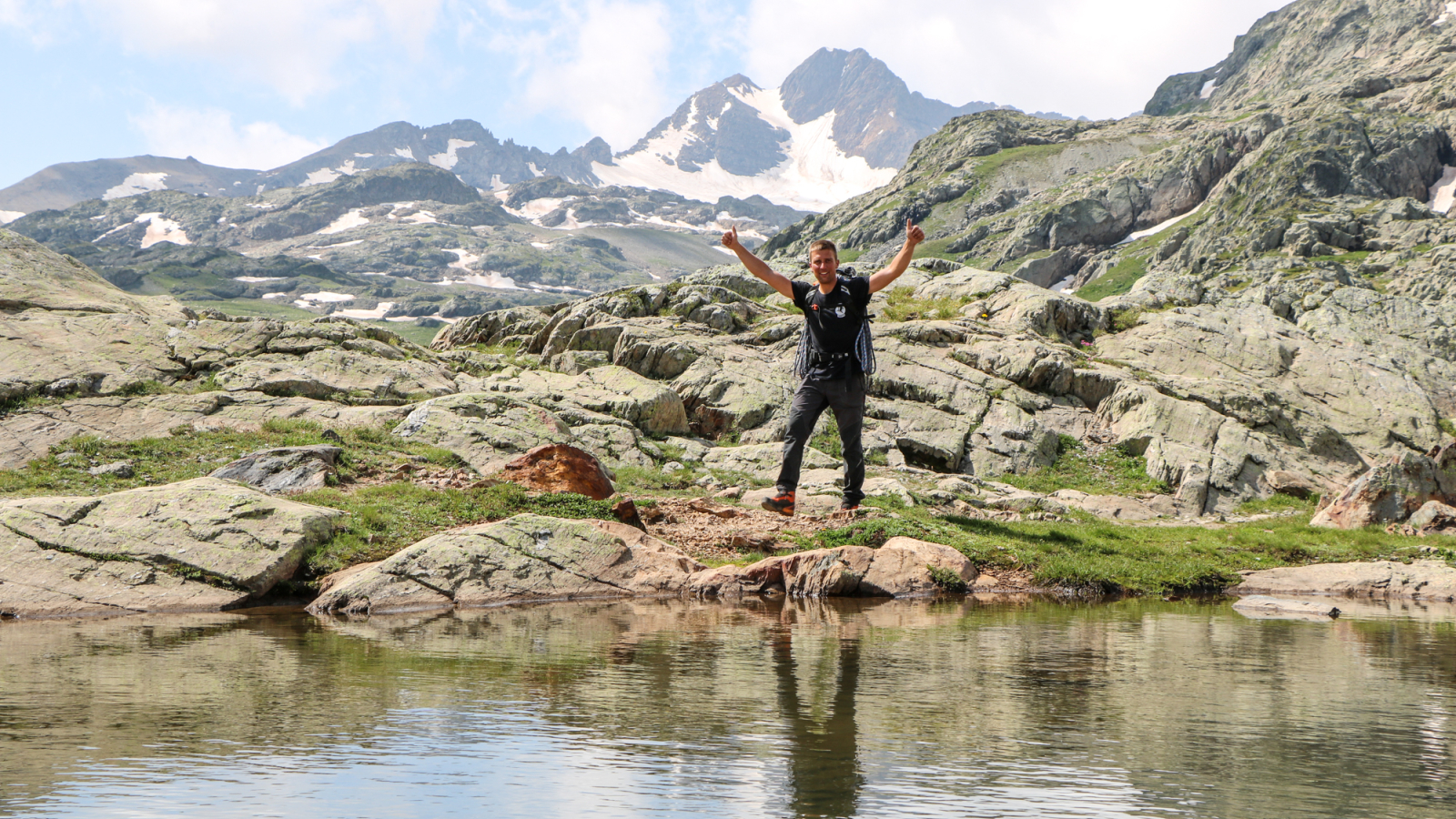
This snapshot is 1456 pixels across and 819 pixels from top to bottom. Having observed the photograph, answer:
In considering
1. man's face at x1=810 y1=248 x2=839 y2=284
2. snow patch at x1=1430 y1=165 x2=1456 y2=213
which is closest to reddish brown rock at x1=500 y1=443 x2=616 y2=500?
man's face at x1=810 y1=248 x2=839 y2=284

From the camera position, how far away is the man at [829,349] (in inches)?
543

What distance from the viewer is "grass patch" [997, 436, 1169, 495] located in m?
26.8

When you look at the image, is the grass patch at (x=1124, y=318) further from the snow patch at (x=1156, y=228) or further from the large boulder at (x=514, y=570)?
the snow patch at (x=1156, y=228)

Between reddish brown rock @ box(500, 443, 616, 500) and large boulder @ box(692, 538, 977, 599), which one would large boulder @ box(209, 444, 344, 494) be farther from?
large boulder @ box(692, 538, 977, 599)

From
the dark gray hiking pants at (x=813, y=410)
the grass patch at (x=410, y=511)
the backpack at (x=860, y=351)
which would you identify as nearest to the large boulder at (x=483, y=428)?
the grass patch at (x=410, y=511)

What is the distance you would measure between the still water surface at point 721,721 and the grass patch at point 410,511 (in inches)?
143

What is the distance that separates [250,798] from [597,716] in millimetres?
2354

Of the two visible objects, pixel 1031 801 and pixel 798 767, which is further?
pixel 798 767

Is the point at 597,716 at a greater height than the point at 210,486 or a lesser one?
lesser

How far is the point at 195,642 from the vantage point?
375 inches

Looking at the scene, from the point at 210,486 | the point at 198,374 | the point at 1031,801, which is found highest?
the point at 198,374

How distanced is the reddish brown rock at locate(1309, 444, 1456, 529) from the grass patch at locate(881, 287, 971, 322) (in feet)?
60.4

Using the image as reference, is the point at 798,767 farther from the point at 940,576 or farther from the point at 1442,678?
the point at 940,576

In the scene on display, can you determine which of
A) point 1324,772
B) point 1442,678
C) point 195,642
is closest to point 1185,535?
point 1442,678
